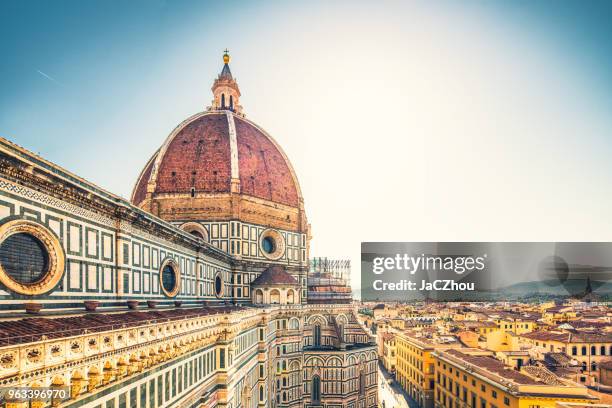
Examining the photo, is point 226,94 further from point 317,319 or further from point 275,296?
point 317,319

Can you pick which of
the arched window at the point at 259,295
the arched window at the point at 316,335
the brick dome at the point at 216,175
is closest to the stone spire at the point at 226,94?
the brick dome at the point at 216,175

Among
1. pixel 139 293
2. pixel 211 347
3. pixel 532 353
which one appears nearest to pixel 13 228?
pixel 139 293

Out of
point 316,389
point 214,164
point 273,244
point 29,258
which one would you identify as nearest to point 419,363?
point 316,389

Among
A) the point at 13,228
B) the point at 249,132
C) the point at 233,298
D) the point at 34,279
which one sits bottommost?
the point at 233,298

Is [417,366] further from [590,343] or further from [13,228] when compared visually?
[13,228]

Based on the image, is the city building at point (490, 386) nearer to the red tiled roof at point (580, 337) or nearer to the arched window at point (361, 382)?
the arched window at point (361, 382)
